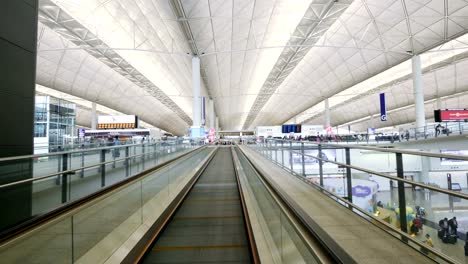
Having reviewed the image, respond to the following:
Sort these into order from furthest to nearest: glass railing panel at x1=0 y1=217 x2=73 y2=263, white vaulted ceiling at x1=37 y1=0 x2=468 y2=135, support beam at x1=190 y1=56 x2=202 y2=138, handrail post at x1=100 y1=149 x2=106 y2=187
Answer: support beam at x1=190 y1=56 x2=202 y2=138 → white vaulted ceiling at x1=37 y1=0 x2=468 y2=135 → handrail post at x1=100 y1=149 x2=106 y2=187 → glass railing panel at x1=0 y1=217 x2=73 y2=263

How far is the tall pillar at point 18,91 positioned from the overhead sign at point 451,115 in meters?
26.9

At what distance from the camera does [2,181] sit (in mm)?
Answer: 3281

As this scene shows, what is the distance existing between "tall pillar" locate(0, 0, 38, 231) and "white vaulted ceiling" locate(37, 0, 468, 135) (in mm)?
15233

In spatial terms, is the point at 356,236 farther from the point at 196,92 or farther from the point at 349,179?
the point at 196,92

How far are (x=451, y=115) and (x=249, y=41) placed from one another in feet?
59.8

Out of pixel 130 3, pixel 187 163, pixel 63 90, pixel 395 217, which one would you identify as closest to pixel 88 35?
pixel 130 3

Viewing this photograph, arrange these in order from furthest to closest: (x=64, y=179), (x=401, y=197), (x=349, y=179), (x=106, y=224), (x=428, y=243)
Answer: (x=64, y=179)
(x=349, y=179)
(x=106, y=224)
(x=401, y=197)
(x=428, y=243)

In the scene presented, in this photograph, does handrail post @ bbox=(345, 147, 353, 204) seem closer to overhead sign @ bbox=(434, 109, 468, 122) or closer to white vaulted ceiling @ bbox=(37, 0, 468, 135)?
white vaulted ceiling @ bbox=(37, 0, 468, 135)

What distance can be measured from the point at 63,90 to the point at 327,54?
3569 centimetres

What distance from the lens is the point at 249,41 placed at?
25375 mm

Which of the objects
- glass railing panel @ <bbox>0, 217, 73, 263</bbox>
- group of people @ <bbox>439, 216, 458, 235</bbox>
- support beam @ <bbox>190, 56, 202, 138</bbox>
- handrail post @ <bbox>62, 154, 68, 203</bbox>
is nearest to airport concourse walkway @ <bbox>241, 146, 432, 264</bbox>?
group of people @ <bbox>439, 216, 458, 235</bbox>

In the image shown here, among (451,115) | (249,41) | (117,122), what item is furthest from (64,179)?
(117,122)

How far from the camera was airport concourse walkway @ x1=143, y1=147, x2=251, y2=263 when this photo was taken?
4.70 m

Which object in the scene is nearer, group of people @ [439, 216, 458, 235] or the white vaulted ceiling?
group of people @ [439, 216, 458, 235]
